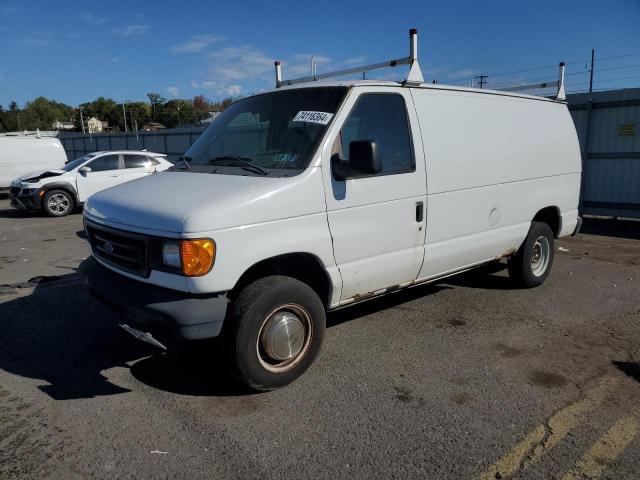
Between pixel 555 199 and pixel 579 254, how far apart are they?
2.79 metres

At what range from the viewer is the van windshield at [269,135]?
3.99 metres

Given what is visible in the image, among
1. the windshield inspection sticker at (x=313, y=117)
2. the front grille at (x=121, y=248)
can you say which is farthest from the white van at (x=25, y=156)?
the windshield inspection sticker at (x=313, y=117)

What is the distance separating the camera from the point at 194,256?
328 cm

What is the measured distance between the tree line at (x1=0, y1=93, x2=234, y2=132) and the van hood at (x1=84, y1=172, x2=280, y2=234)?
6838cm

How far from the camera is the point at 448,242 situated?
193 inches

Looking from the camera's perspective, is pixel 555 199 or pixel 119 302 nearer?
pixel 119 302

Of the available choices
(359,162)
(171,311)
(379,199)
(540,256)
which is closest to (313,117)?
(359,162)

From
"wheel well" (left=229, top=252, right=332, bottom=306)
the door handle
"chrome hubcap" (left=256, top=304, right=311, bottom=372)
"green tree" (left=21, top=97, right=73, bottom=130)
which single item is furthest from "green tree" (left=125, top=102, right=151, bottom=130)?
"chrome hubcap" (left=256, top=304, right=311, bottom=372)

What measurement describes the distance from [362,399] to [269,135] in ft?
7.26

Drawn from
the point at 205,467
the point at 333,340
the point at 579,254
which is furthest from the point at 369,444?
the point at 579,254

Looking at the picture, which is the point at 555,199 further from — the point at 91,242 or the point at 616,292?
the point at 91,242

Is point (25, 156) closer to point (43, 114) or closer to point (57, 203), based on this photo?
point (57, 203)

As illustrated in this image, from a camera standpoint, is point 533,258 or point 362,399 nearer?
point 362,399

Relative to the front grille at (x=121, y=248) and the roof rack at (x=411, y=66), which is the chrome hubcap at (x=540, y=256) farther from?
the front grille at (x=121, y=248)
